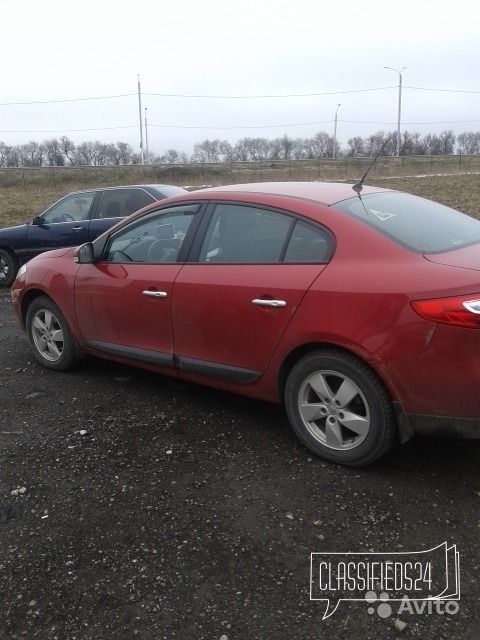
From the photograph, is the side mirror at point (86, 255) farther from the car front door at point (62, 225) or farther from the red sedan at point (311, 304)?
the car front door at point (62, 225)

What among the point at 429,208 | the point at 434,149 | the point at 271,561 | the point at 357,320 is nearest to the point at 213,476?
the point at 271,561

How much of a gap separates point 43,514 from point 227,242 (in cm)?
194

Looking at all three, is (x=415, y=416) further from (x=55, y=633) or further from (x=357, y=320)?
(x=55, y=633)

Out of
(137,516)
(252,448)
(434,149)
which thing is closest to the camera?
(137,516)

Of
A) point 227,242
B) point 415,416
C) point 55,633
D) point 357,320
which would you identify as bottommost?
point 55,633

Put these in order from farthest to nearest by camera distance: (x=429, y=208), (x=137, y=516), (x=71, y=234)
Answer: (x=71, y=234) → (x=429, y=208) → (x=137, y=516)

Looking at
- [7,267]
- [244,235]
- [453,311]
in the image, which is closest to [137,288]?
[244,235]

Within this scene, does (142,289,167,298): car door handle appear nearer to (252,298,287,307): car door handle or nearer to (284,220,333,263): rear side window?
(252,298,287,307): car door handle

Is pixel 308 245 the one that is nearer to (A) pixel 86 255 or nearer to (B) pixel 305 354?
(B) pixel 305 354

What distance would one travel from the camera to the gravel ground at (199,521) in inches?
88.1

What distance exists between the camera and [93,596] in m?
2.37

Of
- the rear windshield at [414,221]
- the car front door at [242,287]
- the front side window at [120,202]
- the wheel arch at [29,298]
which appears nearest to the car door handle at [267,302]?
the car front door at [242,287]

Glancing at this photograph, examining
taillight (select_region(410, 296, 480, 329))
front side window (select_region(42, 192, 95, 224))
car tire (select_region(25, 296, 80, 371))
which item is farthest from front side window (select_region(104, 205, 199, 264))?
front side window (select_region(42, 192, 95, 224))

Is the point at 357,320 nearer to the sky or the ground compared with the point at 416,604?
nearer to the sky
